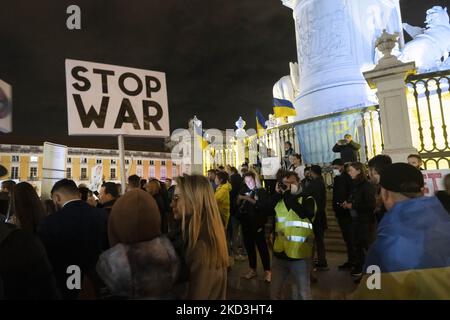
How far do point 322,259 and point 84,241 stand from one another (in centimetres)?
436

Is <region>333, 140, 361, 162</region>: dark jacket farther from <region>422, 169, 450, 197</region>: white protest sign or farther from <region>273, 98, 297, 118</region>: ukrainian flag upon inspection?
<region>273, 98, 297, 118</region>: ukrainian flag

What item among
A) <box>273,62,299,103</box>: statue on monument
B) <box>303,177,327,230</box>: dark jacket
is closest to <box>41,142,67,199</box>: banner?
<box>303,177,327,230</box>: dark jacket

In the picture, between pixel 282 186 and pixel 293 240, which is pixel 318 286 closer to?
pixel 293 240

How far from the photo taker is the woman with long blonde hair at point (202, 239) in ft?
6.93

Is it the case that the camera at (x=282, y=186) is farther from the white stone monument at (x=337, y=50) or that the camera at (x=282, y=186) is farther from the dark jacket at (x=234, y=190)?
the white stone monument at (x=337, y=50)

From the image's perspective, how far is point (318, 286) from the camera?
15.6 ft

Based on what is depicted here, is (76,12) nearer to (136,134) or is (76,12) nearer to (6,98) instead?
(6,98)

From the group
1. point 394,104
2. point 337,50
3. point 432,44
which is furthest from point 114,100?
point 432,44

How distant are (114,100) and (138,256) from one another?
9.43 ft

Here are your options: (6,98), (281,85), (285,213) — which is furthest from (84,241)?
(281,85)

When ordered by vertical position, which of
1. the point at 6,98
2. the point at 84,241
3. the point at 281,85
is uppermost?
the point at 281,85
